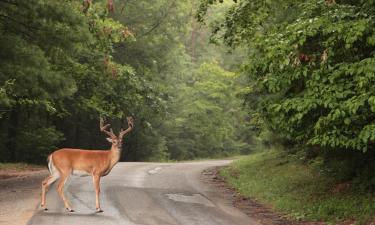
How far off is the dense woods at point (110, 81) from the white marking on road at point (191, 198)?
466 cm

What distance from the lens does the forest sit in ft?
31.5

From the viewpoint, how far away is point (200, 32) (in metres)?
64.1

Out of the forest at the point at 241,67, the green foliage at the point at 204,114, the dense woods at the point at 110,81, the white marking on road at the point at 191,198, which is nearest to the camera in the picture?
Result: the forest at the point at 241,67

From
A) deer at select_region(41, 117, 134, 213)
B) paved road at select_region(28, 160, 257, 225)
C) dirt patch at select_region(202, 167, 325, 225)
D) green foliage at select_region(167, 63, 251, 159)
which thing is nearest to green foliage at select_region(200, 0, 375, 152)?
dirt patch at select_region(202, 167, 325, 225)

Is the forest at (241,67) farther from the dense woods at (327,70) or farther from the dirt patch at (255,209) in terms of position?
the dirt patch at (255,209)

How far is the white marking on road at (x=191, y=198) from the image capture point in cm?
1402

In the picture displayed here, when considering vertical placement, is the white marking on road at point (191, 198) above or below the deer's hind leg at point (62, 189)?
below

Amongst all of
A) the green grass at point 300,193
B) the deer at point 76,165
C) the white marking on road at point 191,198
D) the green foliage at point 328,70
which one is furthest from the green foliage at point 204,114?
the green foliage at point 328,70

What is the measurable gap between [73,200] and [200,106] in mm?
38583

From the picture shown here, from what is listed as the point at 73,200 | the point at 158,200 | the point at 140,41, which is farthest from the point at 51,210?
the point at 140,41

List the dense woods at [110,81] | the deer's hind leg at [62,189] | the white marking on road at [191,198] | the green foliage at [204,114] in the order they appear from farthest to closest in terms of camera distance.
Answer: the green foliage at [204,114], the dense woods at [110,81], the white marking on road at [191,198], the deer's hind leg at [62,189]

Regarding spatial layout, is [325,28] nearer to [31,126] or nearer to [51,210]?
[51,210]

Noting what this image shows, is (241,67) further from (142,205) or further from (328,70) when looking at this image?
(142,205)

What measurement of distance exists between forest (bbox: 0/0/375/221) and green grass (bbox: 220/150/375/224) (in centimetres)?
35
